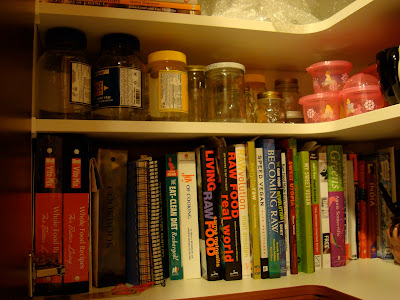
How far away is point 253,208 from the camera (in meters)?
0.92

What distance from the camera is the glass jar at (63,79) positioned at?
2.74ft

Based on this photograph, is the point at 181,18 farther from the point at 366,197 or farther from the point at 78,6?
the point at 366,197

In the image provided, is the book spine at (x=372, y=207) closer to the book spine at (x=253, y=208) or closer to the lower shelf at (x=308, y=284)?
the lower shelf at (x=308, y=284)

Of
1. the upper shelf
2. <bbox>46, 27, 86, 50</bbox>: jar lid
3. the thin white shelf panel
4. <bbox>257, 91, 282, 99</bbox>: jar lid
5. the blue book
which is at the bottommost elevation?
the blue book

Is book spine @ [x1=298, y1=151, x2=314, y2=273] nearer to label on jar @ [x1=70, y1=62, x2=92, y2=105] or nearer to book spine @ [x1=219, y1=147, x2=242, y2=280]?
book spine @ [x1=219, y1=147, x2=242, y2=280]

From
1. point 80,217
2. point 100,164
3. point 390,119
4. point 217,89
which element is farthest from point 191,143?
point 390,119

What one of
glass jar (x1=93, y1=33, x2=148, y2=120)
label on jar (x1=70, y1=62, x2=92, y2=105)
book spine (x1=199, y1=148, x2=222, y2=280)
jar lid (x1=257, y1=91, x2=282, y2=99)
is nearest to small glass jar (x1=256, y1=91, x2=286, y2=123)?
jar lid (x1=257, y1=91, x2=282, y2=99)

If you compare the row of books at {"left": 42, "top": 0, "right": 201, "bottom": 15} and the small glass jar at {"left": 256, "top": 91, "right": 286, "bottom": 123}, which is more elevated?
the row of books at {"left": 42, "top": 0, "right": 201, "bottom": 15}

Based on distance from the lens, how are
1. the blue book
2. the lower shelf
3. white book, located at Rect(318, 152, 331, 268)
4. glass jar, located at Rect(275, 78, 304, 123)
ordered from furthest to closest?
glass jar, located at Rect(275, 78, 304, 123) < white book, located at Rect(318, 152, 331, 268) < the blue book < the lower shelf

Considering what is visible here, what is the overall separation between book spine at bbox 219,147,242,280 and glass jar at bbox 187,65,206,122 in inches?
5.9

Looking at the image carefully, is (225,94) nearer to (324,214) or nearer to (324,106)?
(324,106)

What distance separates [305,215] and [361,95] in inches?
14.0

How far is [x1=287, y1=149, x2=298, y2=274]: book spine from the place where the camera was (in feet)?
3.12

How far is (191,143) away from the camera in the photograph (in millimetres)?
1113
